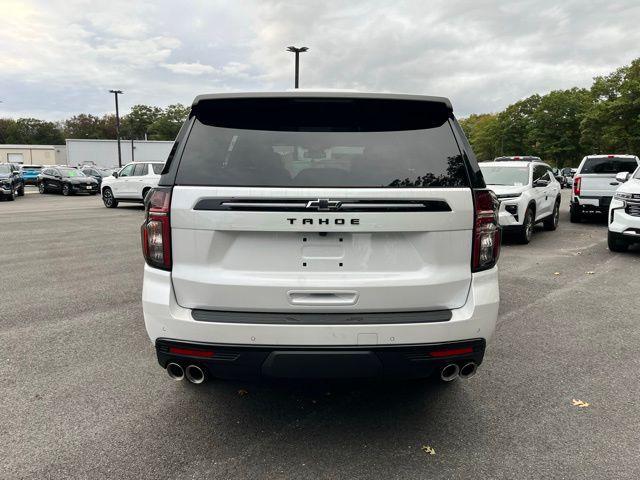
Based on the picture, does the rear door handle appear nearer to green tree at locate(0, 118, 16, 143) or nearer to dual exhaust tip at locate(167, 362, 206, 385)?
dual exhaust tip at locate(167, 362, 206, 385)

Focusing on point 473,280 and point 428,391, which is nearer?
point 473,280

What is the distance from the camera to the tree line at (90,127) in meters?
115

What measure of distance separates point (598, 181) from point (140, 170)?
52.4 ft

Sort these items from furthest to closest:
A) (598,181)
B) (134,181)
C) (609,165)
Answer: (134,181), (609,165), (598,181)

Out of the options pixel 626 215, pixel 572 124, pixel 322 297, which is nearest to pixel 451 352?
pixel 322 297

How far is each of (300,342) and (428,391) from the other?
1533 millimetres

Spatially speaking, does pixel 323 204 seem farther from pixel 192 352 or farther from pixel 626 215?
pixel 626 215

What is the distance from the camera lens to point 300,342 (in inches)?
101

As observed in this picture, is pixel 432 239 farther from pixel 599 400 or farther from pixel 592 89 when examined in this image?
pixel 592 89

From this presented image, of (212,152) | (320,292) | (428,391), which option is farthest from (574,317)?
(212,152)

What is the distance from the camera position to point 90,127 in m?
124

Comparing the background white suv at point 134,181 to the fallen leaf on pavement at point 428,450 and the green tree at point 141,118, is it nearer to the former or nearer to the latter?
the fallen leaf on pavement at point 428,450

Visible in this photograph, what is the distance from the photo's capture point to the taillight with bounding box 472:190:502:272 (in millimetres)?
2773

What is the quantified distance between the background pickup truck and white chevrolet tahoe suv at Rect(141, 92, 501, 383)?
493 inches
